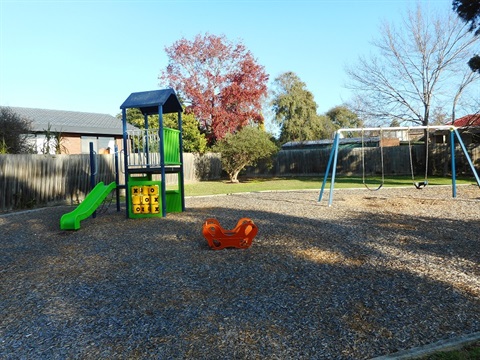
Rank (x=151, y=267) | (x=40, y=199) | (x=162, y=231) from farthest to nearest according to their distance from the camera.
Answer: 1. (x=40, y=199)
2. (x=162, y=231)
3. (x=151, y=267)

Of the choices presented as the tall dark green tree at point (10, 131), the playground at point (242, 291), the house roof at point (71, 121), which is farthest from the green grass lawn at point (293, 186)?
the playground at point (242, 291)

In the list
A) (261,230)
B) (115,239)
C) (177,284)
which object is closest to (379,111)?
(261,230)

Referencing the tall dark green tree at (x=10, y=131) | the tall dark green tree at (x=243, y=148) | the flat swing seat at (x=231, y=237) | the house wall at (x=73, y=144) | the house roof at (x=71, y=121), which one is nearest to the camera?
the flat swing seat at (x=231, y=237)

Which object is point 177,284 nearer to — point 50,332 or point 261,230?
point 50,332

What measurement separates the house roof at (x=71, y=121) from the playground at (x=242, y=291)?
55.2 ft

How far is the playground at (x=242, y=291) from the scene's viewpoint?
302cm

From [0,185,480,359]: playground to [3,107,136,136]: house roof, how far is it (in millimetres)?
16827

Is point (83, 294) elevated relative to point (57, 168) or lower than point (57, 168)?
lower

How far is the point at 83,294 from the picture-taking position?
13.6 feet

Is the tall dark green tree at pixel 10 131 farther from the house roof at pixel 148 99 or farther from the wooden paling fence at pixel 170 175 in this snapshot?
the house roof at pixel 148 99

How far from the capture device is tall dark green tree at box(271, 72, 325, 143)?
4797cm

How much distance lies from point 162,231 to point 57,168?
293 inches

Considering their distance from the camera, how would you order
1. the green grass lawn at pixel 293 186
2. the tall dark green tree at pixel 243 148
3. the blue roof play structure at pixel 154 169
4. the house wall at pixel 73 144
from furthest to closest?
the tall dark green tree at pixel 243 148
the house wall at pixel 73 144
the green grass lawn at pixel 293 186
the blue roof play structure at pixel 154 169

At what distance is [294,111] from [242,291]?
1801 inches
